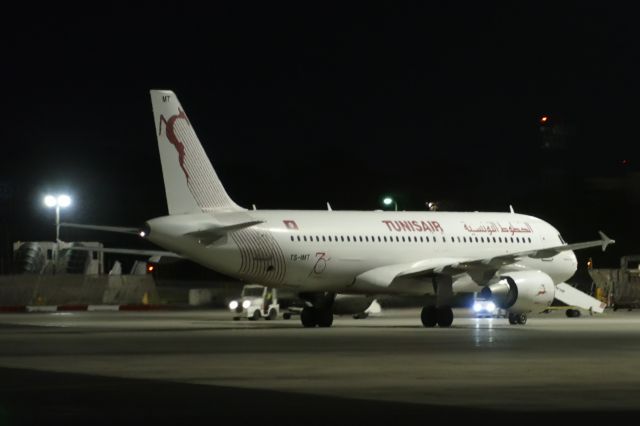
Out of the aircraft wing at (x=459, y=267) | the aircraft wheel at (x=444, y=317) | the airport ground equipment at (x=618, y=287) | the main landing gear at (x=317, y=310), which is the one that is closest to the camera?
the aircraft wing at (x=459, y=267)

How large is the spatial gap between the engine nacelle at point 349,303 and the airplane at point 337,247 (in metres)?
1.03

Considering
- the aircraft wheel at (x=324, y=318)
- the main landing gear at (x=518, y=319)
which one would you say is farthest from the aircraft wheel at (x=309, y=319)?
the main landing gear at (x=518, y=319)

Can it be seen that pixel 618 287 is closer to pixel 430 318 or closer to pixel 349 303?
pixel 349 303

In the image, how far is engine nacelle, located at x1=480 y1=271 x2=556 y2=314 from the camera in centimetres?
4534

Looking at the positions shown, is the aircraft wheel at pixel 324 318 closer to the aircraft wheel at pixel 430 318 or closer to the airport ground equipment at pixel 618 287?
the aircraft wheel at pixel 430 318

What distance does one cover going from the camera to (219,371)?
23.2m

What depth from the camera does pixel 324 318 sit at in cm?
4597

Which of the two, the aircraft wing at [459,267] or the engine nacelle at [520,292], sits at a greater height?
the aircraft wing at [459,267]

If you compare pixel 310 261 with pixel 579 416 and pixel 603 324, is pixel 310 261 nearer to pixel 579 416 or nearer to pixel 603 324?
pixel 603 324

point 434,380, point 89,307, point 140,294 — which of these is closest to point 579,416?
point 434,380

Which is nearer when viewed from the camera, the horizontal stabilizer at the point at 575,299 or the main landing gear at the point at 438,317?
the main landing gear at the point at 438,317

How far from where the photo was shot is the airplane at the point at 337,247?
42688 mm

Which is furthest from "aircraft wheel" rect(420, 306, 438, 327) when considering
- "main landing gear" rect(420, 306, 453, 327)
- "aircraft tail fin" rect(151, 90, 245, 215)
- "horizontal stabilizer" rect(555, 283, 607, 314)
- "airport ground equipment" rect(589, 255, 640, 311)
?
"airport ground equipment" rect(589, 255, 640, 311)

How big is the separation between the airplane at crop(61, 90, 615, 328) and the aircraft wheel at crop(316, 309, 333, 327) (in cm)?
3
